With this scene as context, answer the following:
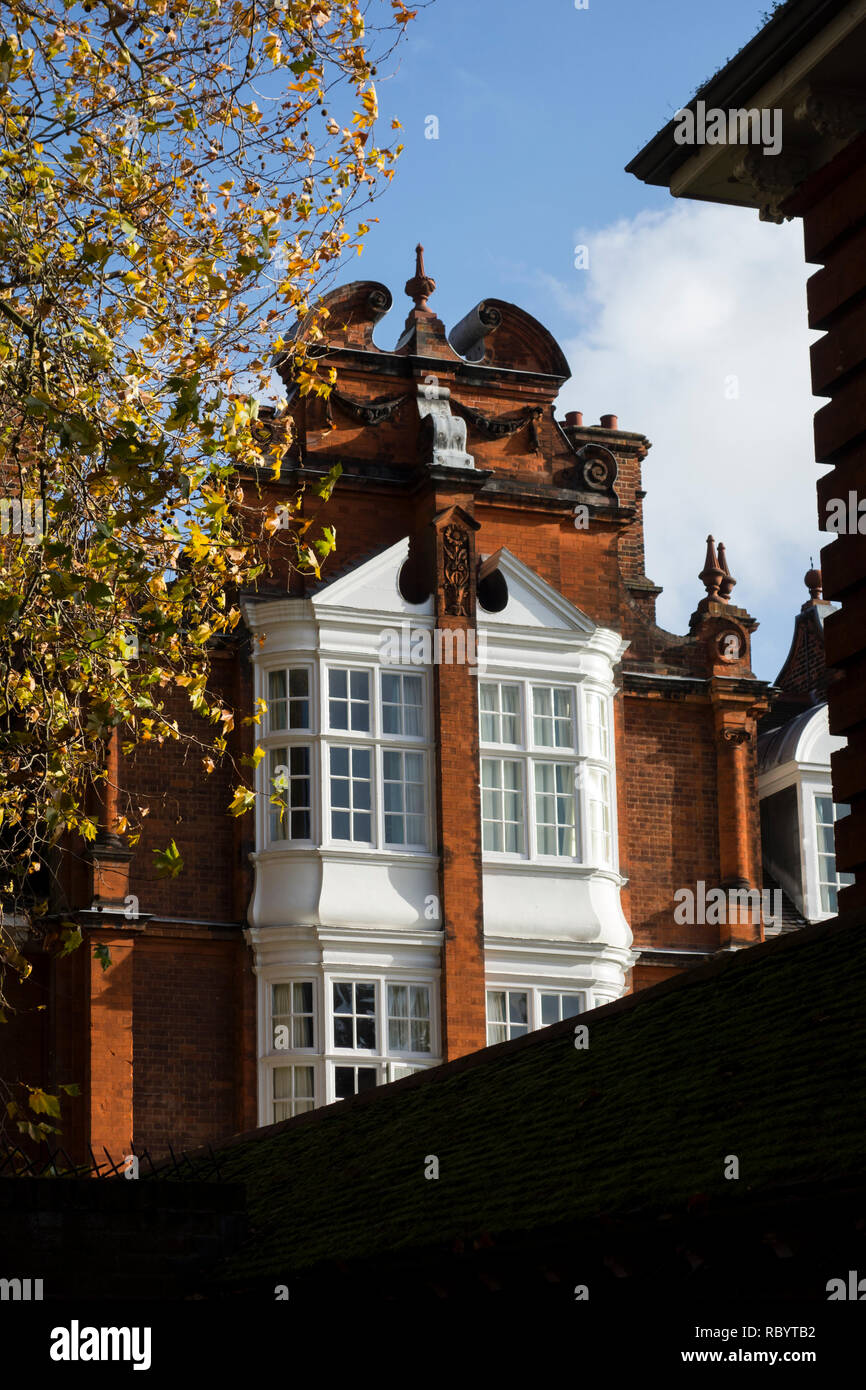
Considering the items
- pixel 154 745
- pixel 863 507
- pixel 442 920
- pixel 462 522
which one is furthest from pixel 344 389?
pixel 863 507

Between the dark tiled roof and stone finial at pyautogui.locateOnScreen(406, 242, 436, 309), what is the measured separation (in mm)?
17480

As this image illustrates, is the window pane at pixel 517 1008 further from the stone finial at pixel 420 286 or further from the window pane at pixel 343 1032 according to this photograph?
the stone finial at pixel 420 286

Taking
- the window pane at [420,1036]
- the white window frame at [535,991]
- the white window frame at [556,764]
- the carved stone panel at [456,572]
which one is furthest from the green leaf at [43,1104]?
the carved stone panel at [456,572]

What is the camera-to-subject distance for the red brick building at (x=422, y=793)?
2725 cm

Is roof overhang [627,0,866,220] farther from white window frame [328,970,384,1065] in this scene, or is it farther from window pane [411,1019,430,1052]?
window pane [411,1019,430,1052]

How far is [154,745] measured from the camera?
27.9 metres

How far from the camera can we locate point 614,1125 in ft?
35.6

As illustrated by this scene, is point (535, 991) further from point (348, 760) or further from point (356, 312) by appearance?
point (356, 312)

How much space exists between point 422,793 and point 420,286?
7.80 meters

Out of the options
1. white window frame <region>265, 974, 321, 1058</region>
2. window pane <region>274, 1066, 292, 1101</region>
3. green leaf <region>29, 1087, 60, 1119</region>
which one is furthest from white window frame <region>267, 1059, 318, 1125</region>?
green leaf <region>29, 1087, 60, 1119</region>

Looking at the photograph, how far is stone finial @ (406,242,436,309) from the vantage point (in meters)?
30.8

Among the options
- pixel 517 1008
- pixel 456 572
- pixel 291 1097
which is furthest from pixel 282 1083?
pixel 456 572

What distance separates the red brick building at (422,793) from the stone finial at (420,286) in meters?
0.05
